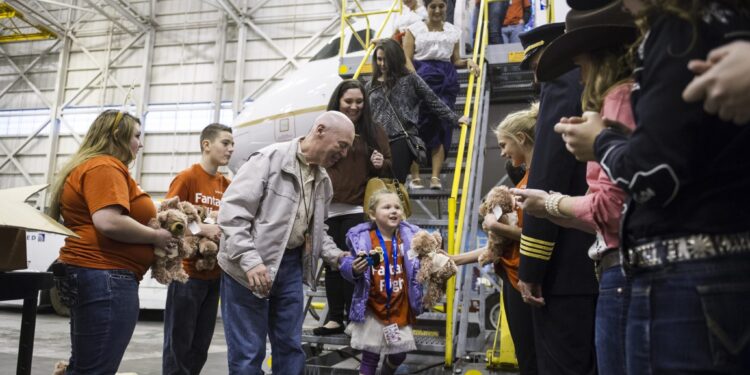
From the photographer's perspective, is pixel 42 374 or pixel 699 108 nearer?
pixel 699 108

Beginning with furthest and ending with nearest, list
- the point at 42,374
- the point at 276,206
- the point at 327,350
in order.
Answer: the point at 42,374, the point at 327,350, the point at 276,206

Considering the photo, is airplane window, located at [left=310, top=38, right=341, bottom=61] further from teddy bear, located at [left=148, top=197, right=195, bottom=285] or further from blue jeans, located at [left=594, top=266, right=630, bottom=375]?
blue jeans, located at [left=594, top=266, right=630, bottom=375]

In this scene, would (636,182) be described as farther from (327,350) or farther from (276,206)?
(327,350)

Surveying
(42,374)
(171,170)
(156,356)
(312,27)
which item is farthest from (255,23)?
(42,374)

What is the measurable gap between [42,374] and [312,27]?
15.1 m

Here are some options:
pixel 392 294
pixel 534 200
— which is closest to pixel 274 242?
pixel 392 294

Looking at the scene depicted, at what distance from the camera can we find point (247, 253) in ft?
9.20

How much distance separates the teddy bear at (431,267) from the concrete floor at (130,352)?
0.56 m

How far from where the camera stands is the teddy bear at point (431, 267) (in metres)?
3.60

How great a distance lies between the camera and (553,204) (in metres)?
1.71

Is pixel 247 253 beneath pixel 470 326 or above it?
above

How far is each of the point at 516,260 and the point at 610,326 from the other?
134cm

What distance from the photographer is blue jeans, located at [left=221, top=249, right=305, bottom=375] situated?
9.41 ft

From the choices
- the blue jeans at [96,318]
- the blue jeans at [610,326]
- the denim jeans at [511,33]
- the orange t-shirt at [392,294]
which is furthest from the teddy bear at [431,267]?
the denim jeans at [511,33]
